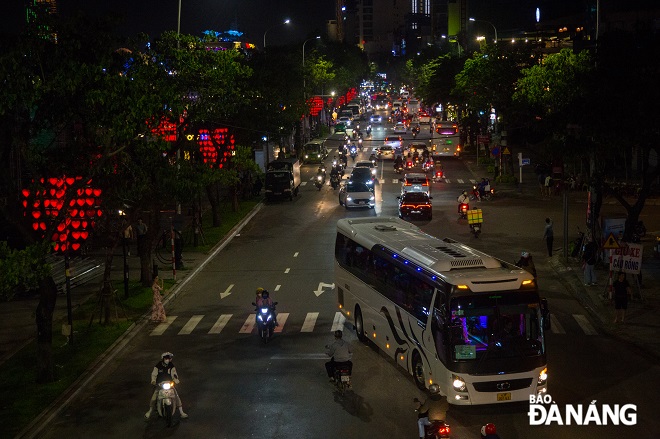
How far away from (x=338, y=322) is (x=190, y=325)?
4626mm

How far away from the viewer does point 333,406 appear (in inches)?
704

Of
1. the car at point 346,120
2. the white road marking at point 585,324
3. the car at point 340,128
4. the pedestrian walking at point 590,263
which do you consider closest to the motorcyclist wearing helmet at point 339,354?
the white road marking at point 585,324

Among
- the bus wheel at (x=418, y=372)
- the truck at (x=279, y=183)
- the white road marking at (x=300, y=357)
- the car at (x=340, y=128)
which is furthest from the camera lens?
the car at (x=340, y=128)

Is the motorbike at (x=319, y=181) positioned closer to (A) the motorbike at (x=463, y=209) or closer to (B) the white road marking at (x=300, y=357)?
(A) the motorbike at (x=463, y=209)

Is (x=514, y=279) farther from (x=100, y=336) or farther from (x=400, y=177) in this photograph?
(x=400, y=177)

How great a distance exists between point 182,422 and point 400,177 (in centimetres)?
5398

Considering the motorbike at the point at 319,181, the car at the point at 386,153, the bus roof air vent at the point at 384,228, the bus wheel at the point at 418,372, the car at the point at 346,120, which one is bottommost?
the bus wheel at the point at 418,372

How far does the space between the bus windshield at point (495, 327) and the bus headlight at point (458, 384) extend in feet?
1.24

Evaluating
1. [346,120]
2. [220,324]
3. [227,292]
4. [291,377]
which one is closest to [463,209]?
[227,292]

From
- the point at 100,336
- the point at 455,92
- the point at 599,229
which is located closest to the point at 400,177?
the point at 455,92

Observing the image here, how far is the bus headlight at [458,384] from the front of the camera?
1667 centimetres

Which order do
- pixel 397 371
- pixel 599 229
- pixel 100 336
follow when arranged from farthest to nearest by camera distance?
pixel 599 229 < pixel 100 336 < pixel 397 371

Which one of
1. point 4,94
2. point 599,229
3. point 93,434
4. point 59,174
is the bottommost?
point 93,434

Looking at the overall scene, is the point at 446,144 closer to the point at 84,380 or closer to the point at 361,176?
the point at 361,176
